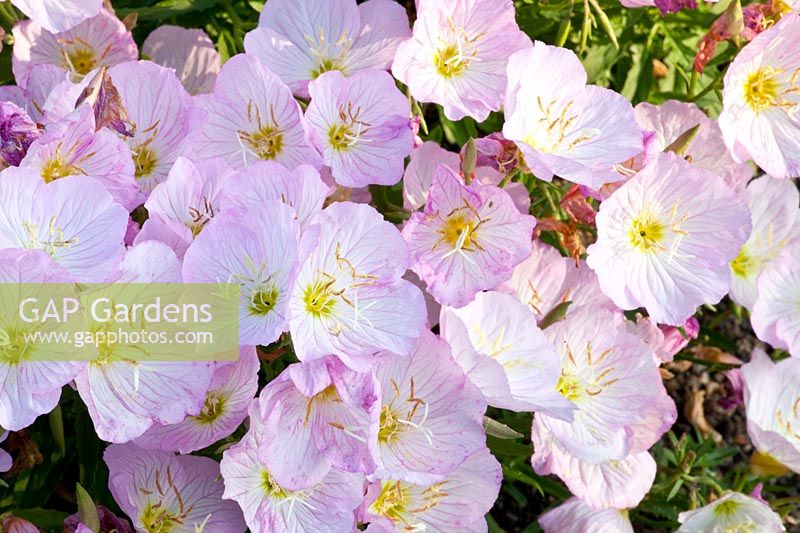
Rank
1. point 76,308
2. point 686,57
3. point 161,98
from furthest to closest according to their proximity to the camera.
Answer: point 686,57 < point 161,98 < point 76,308

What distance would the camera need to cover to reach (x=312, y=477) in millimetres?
1314

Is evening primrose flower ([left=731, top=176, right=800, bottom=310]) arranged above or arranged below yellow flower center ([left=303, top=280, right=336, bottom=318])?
below

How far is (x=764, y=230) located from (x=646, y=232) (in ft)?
1.47

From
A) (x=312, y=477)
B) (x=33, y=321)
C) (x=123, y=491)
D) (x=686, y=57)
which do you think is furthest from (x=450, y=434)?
(x=686, y=57)

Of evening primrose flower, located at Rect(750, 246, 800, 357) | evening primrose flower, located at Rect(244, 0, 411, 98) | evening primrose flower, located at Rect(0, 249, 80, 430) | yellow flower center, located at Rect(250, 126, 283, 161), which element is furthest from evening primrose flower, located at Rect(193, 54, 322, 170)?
evening primrose flower, located at Rect(750, 246, 800, 357)

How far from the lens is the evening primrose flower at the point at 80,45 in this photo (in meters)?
1.75

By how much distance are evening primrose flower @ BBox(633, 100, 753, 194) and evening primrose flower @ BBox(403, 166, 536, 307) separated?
44 cm

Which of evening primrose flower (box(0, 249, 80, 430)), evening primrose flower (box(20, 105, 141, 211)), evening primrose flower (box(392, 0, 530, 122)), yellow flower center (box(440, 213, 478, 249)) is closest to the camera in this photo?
evening primrose flower (box(0, 249, 80, 430))

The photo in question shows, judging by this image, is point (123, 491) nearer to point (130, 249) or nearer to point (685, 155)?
point (130, 249)

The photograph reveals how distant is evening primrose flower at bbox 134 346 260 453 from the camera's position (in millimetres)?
1344

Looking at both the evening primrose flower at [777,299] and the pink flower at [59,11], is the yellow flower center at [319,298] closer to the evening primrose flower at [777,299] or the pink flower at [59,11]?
the pink flower at [59,11]

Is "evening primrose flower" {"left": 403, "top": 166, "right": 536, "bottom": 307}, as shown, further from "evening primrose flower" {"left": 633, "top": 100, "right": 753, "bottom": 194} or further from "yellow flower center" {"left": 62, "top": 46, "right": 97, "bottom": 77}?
"yellow flower center" {"left": 62, "top": 46, "right": 97, "bottom": 77}

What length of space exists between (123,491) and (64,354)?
11.0 inches

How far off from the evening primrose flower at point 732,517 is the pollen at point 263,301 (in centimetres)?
88
